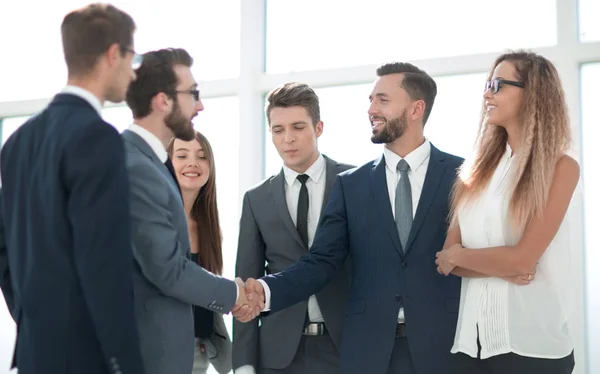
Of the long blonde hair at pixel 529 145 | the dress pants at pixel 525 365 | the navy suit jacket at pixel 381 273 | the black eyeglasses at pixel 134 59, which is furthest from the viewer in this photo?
the navy suit jacket at pixel 381 273

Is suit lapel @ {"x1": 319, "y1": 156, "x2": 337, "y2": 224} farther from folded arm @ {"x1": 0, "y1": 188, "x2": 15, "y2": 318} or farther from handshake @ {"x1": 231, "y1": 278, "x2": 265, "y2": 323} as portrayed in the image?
folded arm @ {"x1": 0, "y1": 188, "x2": 15, "y2": 318}

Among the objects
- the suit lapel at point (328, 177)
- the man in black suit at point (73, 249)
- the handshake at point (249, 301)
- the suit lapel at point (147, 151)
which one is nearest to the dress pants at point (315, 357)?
the handshake at point (249, 301)

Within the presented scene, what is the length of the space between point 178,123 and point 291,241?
0.89 m

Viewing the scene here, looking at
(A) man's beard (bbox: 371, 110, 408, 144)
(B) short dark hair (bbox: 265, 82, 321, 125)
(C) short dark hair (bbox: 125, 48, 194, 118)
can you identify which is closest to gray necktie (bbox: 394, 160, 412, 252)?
(A) man's beard (bbox: 371, 110, 408, 144)

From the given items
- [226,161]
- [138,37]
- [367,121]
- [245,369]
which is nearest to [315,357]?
[245,369]

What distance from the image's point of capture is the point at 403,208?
3285 mm

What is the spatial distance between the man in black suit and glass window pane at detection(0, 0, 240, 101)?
9.91ft

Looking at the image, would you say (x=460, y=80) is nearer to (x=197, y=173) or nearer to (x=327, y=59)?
(x=327, y=59)

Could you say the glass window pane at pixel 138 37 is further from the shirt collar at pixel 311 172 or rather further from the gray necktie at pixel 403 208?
the gray necktie at pixel 403 208

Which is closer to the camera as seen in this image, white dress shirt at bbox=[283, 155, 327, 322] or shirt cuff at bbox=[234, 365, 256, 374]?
shirt cuff at bbox=[234, 365, 256, 374]

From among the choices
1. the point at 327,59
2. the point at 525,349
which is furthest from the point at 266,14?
the point at 525,349

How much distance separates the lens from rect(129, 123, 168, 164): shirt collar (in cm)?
280

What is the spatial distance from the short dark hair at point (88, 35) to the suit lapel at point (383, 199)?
1292 millimetres

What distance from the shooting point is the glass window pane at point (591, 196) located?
442 cm
